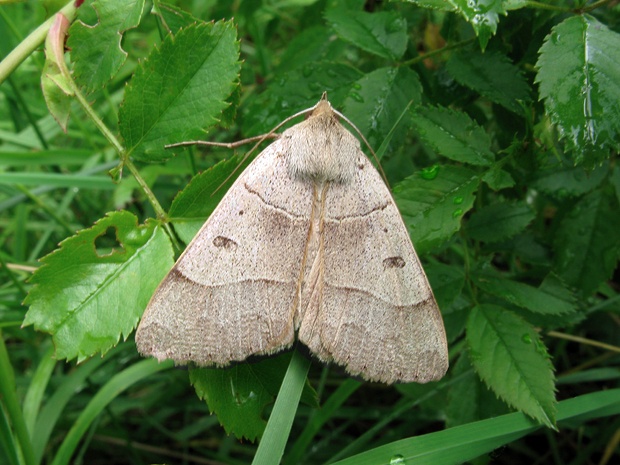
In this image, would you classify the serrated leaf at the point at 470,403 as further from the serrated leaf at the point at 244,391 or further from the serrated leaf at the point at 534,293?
the serrated leaf at the point at 244,391

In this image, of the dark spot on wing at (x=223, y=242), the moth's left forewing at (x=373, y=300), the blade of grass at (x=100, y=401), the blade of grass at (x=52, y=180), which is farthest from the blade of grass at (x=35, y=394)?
the moth's left forewing at (x=373, y=300)

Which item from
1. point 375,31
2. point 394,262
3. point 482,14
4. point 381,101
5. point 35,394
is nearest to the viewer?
point 482,14

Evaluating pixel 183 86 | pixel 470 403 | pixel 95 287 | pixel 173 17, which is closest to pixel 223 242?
pixel 95 287

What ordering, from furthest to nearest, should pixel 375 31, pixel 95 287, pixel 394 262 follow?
pixel 375 31 < pixel 394 262 < pixel 95 287

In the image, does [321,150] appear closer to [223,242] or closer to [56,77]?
[223,242]

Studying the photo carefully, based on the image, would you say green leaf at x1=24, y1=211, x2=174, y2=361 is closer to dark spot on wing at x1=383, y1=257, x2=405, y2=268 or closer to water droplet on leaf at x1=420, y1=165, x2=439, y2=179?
dark spot on wing at x1=383, y1=257, x2=405, y2=268

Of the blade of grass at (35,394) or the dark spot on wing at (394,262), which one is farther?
the blade of grass at (35,394)
